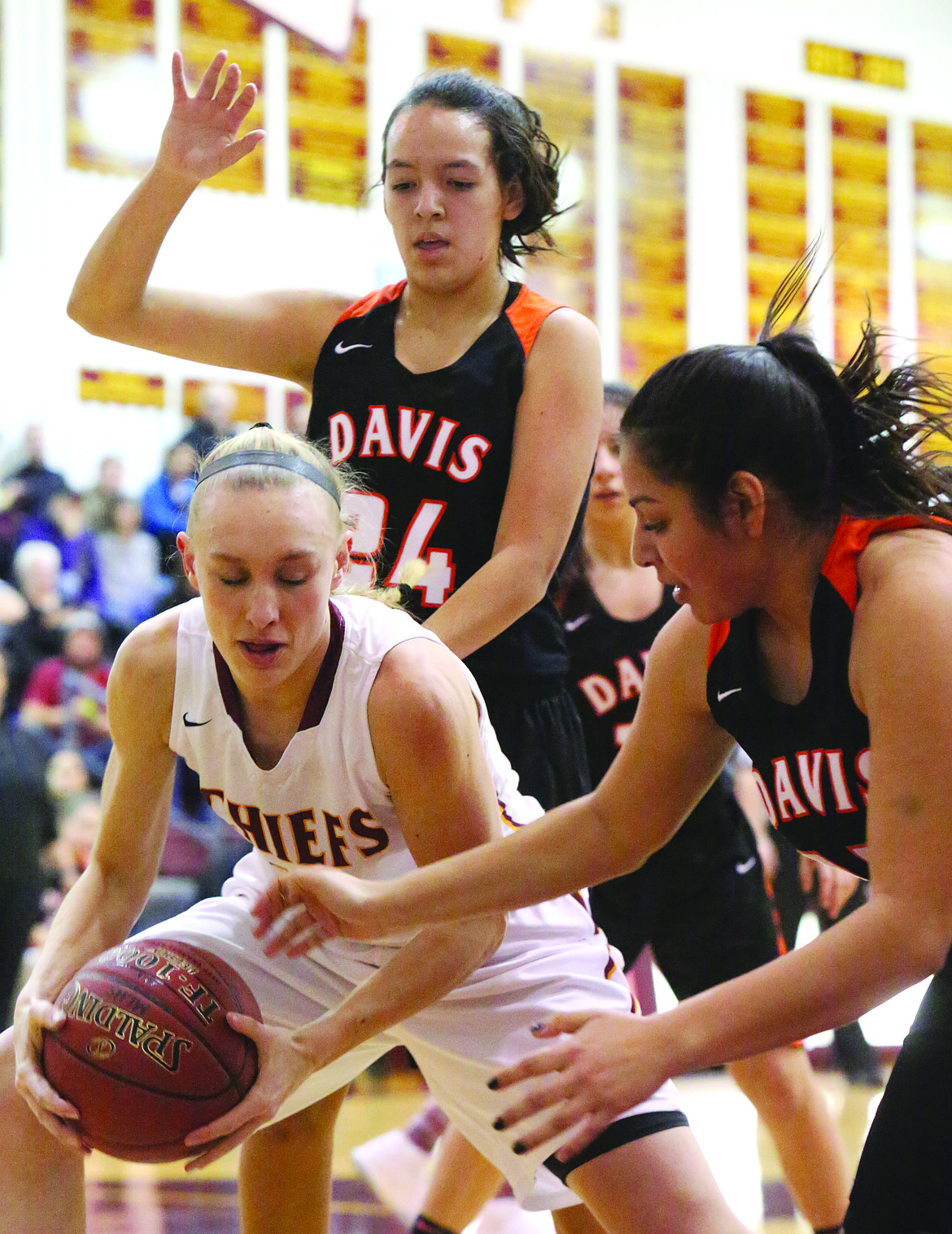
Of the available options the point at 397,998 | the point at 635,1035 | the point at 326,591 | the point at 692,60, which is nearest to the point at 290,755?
the point at 326,591

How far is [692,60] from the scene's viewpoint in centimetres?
1072

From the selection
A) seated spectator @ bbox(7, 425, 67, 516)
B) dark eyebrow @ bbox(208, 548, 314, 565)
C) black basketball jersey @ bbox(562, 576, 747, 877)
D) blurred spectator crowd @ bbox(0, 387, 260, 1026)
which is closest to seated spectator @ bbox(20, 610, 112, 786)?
blurred spectator crowd @ bbox(0, 387, 260, 1026)

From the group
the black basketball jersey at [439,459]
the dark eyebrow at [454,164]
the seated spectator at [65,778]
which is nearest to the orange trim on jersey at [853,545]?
the black basketball jersey at [439,459]

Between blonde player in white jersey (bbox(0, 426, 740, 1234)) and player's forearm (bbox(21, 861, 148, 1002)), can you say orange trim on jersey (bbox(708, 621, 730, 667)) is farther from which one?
player's forearm (bbox(21, 861, 148, 1002))

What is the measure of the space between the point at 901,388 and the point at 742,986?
84 centimetres

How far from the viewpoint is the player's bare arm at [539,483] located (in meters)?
2.65

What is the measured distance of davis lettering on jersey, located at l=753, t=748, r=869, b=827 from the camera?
1935 mm

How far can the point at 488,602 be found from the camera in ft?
8.67

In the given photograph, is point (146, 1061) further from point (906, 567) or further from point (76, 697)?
point (76, 697)

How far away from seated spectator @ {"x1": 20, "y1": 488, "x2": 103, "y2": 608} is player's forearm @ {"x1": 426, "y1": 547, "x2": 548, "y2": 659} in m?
4.92

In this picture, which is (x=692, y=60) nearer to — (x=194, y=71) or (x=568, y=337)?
(x=194, y=71)

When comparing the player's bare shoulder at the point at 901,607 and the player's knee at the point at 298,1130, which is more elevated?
the player's bare shoulder at the point at 901,607

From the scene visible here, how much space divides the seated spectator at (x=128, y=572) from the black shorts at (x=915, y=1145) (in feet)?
18.7

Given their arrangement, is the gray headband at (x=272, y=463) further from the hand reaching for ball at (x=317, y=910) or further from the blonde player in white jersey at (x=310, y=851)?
the hand reaching for ball at (x=317, y=910)
